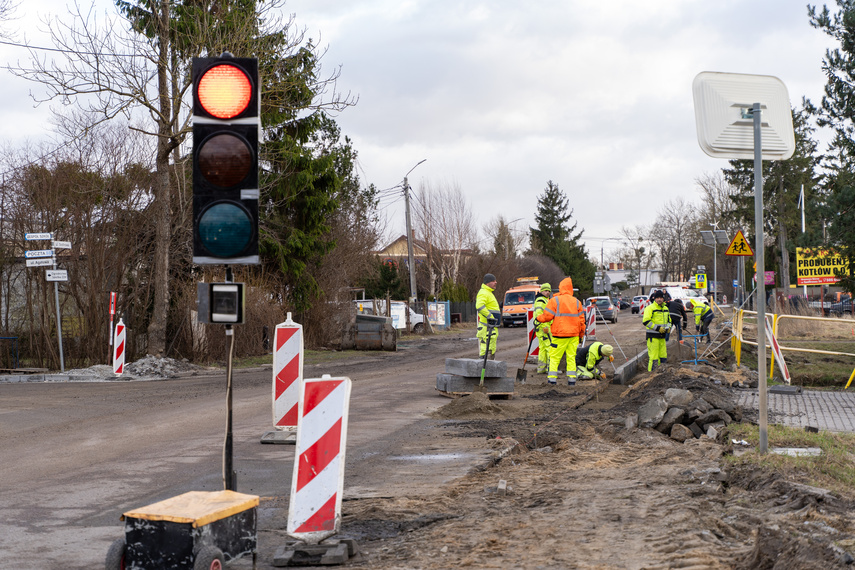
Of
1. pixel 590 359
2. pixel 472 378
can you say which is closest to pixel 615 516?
pixel 472 378

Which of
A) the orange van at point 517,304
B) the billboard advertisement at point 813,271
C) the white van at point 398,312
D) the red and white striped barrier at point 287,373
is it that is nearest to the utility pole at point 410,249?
the white van at point 398,312

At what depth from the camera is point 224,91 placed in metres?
5.21

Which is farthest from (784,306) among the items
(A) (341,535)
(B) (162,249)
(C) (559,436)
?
(A) (341,535)

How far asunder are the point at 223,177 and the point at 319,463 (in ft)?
6.21

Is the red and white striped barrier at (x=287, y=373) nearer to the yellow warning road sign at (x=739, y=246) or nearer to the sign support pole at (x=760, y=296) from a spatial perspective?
the sign support pole at (x=760, y=296)

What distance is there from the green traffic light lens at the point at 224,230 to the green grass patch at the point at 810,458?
4334 mm

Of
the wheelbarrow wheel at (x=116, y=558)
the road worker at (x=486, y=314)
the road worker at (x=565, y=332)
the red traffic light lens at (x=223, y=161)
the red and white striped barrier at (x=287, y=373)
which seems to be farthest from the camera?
the road worker at (x=486, y=314)

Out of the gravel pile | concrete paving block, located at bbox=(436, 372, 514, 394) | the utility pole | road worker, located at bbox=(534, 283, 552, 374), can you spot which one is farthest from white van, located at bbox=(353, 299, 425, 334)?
concrete paving block, located at bbox=(436, 372, 514, 394)

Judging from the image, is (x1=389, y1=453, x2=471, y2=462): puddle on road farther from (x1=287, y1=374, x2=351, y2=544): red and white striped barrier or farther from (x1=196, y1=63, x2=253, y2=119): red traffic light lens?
(x1=196, y1=63, x2=253, y2=119): red traffic light lens

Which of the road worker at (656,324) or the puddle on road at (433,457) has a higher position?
the road worker at (656,324)

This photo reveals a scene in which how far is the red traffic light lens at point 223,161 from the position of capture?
514 cm

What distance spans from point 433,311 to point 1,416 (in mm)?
33121

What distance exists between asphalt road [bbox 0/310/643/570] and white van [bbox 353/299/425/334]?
22.7 m

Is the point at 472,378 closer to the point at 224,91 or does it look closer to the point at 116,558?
the point at 224,91
